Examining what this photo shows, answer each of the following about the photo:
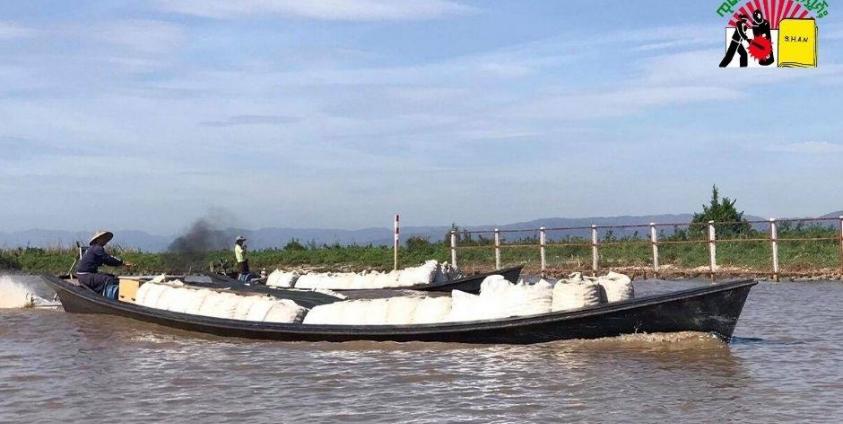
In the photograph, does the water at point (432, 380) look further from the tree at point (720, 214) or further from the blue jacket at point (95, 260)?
the tree at point (720, 214)

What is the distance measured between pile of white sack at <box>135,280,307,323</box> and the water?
0.50 metres

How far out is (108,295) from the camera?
1619 cm

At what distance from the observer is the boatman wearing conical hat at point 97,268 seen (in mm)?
16156

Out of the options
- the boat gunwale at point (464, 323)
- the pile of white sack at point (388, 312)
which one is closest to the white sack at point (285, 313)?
the pile of white sack at point (388, 312)

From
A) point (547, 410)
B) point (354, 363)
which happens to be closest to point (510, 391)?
point (547, 410)

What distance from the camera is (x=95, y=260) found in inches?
647

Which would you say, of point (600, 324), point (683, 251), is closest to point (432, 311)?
point (600, 324)

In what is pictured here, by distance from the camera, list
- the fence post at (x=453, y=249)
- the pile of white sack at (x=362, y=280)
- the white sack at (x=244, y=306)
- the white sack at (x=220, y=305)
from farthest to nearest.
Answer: the fence post at (x=453, y=249) < the pile of white sack at (x=362, y=280) < the white sack at (x=220, y=305) < the white sack at (x=244, y=306)

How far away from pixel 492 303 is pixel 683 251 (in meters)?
18.3

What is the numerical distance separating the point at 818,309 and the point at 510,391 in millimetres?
8727

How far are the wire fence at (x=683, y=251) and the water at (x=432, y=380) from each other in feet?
35.5

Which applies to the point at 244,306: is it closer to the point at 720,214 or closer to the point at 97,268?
the point at 97,268

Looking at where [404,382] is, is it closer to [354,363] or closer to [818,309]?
[354,363]

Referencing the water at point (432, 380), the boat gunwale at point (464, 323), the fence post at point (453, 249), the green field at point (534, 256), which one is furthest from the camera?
the fence post at point (453, 249)
